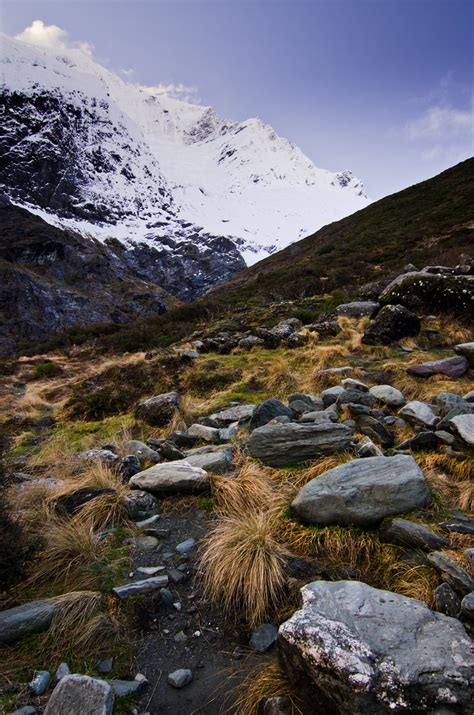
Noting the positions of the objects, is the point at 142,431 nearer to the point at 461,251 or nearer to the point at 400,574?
the point at 400,574

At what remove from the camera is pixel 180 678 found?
202 centimetres

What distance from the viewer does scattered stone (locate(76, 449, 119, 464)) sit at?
184 inches

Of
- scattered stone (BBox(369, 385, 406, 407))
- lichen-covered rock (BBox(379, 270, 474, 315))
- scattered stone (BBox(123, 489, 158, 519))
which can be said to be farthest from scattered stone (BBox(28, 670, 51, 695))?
lichen-covered rock (BBox(379, 270, 474, 315))

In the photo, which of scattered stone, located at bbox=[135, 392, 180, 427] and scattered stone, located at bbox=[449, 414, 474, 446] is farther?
scattered stone, located at bbox=[135, 392, 180, 427]

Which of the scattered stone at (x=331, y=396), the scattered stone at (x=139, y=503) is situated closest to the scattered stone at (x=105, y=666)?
the scattered stone at (x=139, y=503)

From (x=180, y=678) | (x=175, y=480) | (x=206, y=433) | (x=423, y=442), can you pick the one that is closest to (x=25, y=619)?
(x=180, y=678)

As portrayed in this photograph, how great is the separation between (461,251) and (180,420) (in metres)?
16.0

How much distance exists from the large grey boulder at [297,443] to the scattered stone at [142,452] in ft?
4.39

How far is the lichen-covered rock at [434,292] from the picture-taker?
9.04 meters

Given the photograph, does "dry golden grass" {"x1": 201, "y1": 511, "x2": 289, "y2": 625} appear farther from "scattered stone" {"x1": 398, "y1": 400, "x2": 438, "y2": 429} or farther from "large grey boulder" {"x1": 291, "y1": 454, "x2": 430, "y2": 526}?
"scattered stone" {"x1": 398, "y1": 400, "x2": 438, "y2": 429}

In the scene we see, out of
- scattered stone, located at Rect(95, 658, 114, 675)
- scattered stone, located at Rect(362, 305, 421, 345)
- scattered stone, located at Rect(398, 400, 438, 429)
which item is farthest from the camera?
scattered stone, located at Rect(362, 305, 421, 345)

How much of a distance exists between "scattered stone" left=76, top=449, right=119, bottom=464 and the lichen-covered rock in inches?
331

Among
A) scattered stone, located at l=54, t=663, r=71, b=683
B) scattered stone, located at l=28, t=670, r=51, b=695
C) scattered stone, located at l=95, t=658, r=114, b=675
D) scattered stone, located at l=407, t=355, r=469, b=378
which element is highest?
scattered stone, located at l=28, t=670, r=51, b=695

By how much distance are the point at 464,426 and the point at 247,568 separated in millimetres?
2537
